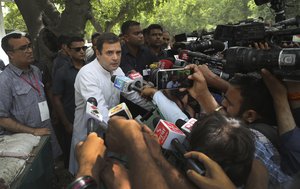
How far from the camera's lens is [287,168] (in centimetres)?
164

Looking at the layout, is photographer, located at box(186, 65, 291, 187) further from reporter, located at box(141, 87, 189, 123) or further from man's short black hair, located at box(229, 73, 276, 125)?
reporter, located at box(141, 87, 189, 123)

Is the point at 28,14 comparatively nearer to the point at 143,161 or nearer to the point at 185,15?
the point at 143,161

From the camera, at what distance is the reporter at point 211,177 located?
44.3 inches

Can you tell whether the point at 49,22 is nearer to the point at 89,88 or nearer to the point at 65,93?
the point at 65,93

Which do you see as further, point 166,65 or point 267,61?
point 166,65

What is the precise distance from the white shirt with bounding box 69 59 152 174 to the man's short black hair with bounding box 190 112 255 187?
4.67 ft

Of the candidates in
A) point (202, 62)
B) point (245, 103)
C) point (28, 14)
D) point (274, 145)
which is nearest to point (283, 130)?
point (274, 145)

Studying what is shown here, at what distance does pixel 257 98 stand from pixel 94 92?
1.37 meters

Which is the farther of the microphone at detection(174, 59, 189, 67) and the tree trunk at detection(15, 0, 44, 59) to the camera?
the tree trunk at detection(15, 0, 44, 59)

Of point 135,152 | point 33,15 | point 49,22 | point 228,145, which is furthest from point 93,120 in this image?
point 33,15

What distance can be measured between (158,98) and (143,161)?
37.0 inches

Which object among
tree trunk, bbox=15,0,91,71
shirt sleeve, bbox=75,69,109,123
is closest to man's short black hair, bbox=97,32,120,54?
shirt sleeve, bbox=75,69,109,123

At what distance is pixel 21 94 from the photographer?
298 centimetres

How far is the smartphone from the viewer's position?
2.06m
